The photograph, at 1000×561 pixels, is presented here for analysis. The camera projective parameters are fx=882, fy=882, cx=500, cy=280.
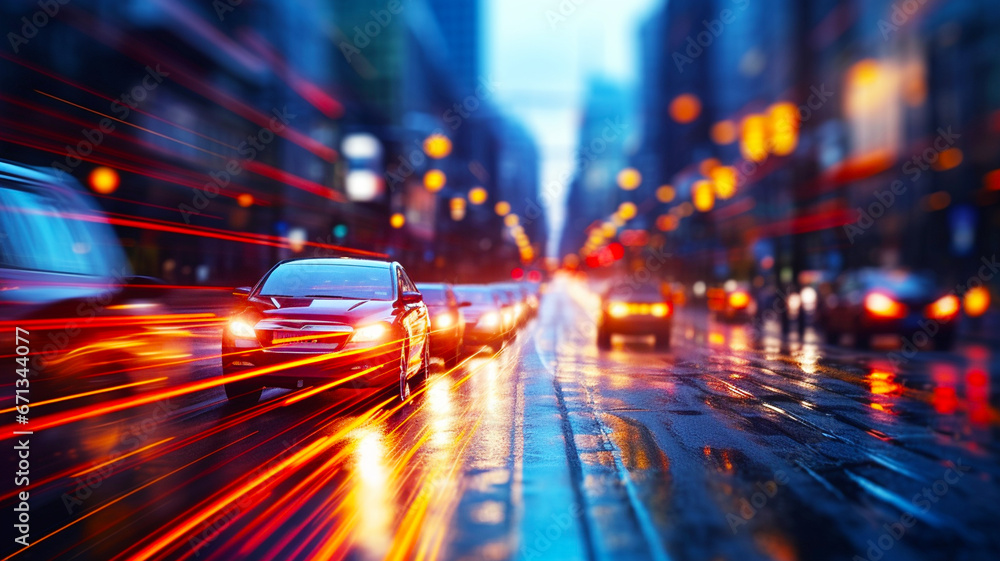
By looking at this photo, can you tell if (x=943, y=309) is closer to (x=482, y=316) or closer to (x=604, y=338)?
(x=604, y=338)

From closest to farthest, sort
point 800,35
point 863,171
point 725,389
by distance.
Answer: point 725,389 → point 800,35 → point 863,171

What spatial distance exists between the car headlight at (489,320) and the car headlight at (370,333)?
1020 centimetres

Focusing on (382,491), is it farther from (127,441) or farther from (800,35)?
(800,35)

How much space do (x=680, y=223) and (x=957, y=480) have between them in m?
90.8

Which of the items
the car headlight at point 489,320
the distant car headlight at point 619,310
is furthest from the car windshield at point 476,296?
the distant car headlight at point 619,310

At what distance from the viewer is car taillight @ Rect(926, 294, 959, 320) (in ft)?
58.3

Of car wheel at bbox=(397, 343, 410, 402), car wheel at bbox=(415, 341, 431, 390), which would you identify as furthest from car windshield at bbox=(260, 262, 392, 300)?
car wheel at bbox=(415, 341, 431, 390)

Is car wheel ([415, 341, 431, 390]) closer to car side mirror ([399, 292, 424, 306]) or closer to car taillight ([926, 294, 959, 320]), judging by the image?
car side mirror ([399, 292, 424, 306])

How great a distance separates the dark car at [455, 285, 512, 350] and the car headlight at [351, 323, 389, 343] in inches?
373

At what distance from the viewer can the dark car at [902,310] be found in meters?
17.8

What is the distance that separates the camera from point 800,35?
2884 cm

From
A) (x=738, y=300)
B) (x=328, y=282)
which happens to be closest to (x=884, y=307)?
(x=328, y=282)

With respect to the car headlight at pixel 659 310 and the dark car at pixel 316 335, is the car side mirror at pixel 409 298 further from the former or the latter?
the car headlight at pixel 659 310

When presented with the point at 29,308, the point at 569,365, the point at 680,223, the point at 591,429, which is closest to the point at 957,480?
the point at 591,429
